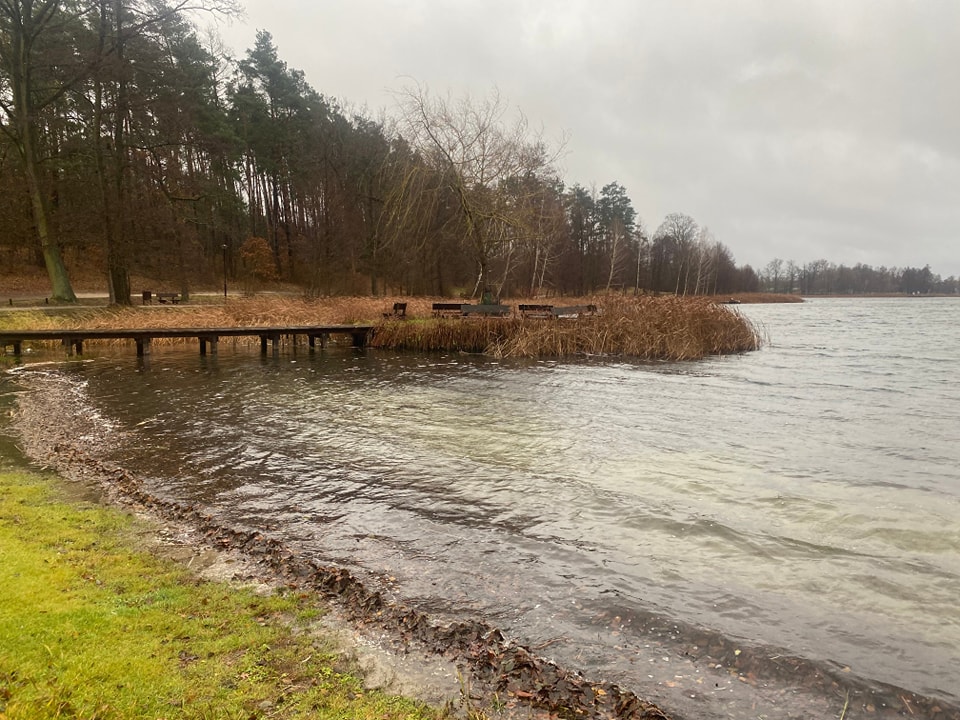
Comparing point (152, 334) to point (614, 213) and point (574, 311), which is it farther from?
point (614, 213)

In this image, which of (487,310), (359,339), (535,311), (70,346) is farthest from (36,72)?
(535,311)

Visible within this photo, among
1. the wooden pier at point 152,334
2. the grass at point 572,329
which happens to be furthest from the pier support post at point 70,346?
the grass at point 572,329

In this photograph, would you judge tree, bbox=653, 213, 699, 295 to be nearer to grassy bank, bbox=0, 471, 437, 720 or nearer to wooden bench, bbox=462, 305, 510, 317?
wooden bench, bbox=462, 305, 510, 317

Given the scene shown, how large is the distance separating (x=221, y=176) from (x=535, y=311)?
33562mm

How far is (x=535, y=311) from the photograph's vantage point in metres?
23.1

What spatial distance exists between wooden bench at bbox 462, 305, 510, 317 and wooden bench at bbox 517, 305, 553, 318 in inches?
28.0

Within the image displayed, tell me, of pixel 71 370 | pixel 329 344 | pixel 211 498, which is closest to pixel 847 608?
A: pixel 211 498

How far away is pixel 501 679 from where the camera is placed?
10.9 ft

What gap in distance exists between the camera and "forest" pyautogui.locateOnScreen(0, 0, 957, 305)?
24141mm

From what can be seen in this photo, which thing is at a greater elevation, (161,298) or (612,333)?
(161,298)

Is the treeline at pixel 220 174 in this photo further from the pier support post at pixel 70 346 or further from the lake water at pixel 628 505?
the lake water at pixel 628 505

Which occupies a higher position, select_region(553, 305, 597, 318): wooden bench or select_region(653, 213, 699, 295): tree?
select_region(653, 213, 699, 295): tree

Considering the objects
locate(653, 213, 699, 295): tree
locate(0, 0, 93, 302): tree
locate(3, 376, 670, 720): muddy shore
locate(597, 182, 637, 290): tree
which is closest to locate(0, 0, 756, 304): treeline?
locate(0, 0, 93, 302): tree

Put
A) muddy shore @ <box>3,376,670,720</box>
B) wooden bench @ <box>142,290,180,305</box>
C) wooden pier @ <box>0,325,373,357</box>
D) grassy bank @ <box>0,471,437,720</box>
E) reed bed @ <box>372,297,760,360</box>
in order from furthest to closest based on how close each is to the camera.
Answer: wooden bench @ <box>142,290,180,305</box> < reed bed @ <box>372,297,760,360</box> < wooden pier @ <box>0,325,373,357</box> < muddy shore @ <box>3,376,670,720</box> < grassy bank @ <box>0,471,437,720</box>
